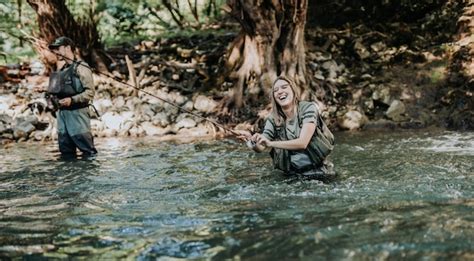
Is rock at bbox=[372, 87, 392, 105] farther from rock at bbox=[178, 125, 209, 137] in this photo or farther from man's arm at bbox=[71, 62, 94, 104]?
man's arm at bbox=[71, 62, 94, 104]

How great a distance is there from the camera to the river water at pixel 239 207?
4.20m

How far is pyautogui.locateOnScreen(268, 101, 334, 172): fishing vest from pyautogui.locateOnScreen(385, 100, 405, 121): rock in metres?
5.23

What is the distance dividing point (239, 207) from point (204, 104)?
23.5 feet

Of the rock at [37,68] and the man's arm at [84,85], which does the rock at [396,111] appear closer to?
the man's arm at [84,85]

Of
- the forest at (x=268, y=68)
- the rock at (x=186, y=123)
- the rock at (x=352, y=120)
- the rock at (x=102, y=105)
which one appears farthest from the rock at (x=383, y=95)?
the rock at (x=102, y=105)

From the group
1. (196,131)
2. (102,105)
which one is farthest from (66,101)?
(102,105)

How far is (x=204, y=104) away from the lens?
12.5 m

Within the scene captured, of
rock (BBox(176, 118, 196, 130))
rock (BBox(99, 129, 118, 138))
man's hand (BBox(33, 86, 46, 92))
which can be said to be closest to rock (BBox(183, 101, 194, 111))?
rock (BBox(176, 118, 196, 130))

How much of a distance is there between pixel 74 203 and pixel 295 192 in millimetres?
2298

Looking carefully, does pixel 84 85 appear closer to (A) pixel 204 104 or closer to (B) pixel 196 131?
(B) pixel 196 131

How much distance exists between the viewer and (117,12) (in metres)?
17.8

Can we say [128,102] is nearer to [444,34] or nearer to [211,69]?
[211,69]

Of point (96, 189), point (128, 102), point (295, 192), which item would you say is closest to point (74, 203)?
point (96, 189)

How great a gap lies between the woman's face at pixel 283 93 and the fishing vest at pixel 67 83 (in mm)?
3465
